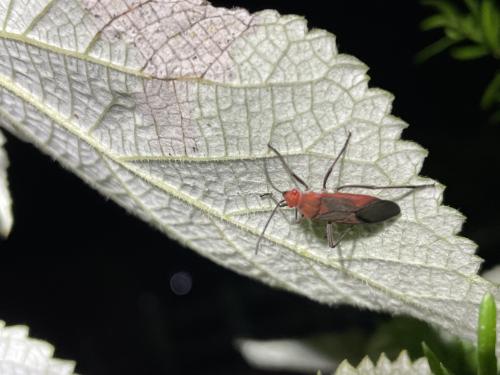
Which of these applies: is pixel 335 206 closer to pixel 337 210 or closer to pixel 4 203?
pixel 337 210

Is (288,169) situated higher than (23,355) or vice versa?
(288,169)

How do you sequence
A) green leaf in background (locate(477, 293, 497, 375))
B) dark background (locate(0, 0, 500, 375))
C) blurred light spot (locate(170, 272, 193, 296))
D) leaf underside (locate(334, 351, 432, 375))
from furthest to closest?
blurred light spot (locate(170, 272, 193, 296))
dark background (locate(0, 0, 500, 375))
leaf underside (locate(334, 351, 432, 375))
green leaf in background (locate(477, 293, 497, 375))

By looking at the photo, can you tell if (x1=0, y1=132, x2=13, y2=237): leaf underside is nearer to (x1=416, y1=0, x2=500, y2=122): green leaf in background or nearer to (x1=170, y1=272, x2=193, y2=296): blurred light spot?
(x1=416, y1=0, x2=500, y2=122): green leaf in background

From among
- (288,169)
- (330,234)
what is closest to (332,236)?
(330,234)

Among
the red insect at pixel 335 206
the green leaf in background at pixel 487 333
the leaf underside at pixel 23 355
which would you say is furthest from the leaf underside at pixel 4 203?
the green leaf in background at pixel 487 333

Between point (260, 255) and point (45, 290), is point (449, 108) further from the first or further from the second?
point (45, 290)

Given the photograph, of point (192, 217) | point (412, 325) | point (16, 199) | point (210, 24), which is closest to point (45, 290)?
point (16, 199)

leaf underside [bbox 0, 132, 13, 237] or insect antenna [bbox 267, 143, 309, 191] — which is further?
leaf underside [bbox 0, 132, 13, 237]

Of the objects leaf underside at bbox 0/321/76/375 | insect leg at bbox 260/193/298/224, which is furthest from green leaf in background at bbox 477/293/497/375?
leaf underside at bbox 0/321/76/375
